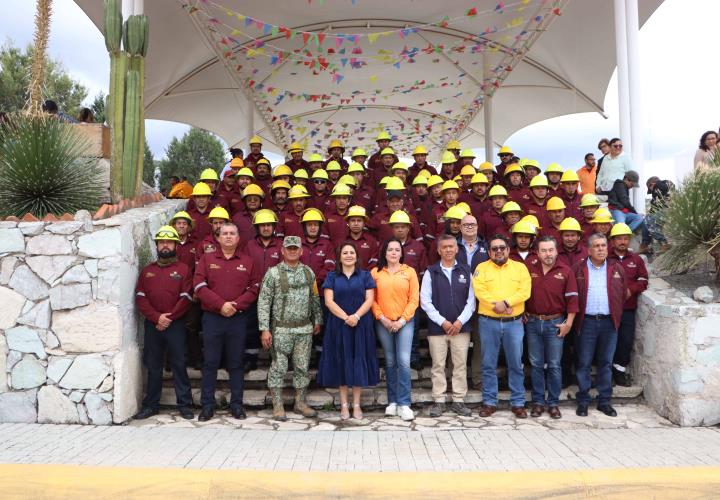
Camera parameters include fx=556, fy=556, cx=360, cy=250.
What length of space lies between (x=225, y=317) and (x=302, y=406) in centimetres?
118

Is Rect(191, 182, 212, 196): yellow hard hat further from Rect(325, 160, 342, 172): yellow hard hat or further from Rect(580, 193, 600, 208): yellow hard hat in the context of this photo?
Rect(580, 193, 600, 208): yellow hard hat

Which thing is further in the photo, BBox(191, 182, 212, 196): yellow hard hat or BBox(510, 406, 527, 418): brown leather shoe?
BBox(191, 182, 212, 196): yellow hard hat

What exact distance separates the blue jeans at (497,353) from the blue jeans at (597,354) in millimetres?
609

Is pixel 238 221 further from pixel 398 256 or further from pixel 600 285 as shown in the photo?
pixel 600 285

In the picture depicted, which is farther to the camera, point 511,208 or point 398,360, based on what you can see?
point 511,208

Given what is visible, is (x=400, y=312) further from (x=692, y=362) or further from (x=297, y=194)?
(x=692, y=362)

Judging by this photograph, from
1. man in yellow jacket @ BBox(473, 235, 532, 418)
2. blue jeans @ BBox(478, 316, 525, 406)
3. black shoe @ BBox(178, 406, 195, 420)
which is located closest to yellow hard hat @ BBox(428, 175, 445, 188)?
man in yellow jacket @ BBox(473, 235, 532, 418)

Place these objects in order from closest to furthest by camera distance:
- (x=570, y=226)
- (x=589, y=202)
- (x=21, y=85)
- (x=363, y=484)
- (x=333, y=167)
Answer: (x=363, y=484)
(x=570, y=226)
(x=589, y=202)
(x=333, y=167)
(x=21, y=85)

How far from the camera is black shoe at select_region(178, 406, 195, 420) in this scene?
5.50 meters

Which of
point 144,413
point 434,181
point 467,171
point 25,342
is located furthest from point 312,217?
point 467,171

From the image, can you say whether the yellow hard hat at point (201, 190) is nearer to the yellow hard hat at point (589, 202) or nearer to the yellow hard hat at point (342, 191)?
the yellow hard hat at point (342, 191)

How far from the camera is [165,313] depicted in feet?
18.0

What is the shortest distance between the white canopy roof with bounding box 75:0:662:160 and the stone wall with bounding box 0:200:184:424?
5.59m

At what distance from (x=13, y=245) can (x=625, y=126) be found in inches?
348
